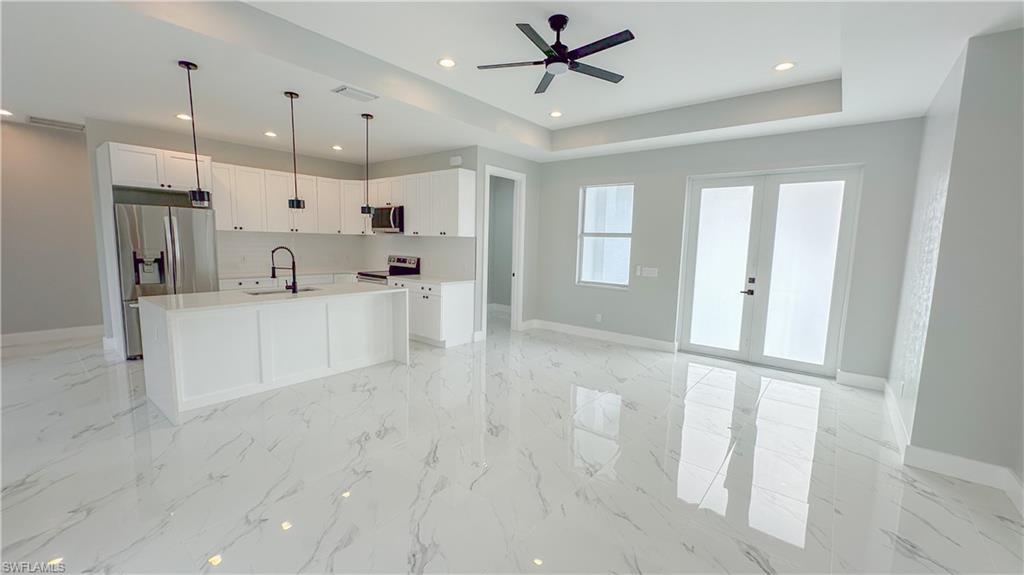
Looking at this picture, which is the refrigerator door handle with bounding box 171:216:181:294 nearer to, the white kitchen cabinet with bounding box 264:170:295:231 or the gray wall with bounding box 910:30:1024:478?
the white kitchen cabinet with bounding box 264:170:295:231

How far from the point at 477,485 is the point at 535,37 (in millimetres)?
2732

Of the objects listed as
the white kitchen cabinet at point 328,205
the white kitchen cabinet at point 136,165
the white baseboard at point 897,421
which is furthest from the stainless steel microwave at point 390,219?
the white baseboard at point 897,421

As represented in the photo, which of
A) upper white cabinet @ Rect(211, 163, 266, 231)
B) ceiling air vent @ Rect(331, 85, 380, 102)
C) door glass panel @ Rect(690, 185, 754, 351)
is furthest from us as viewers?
upper white cabinet @ Rect(211, 163, 266, 231)

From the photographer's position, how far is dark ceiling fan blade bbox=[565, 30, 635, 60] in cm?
249

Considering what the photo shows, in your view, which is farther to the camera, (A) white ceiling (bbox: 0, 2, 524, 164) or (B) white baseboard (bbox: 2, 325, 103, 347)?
(B) white baseboard (bbox: 2, 325, 103, 347)

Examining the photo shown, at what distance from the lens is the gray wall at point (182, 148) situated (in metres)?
4.48

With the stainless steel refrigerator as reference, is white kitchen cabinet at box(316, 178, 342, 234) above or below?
above

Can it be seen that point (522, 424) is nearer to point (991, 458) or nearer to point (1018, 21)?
point (991, 458)

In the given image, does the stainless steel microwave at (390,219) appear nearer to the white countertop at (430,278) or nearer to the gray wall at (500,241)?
the white countertop at (430,278)

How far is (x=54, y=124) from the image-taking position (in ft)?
15.9

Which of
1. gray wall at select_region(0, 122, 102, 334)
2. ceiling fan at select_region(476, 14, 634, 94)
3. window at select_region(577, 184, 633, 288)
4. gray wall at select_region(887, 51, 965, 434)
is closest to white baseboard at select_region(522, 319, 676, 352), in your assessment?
window at select_region(577, 184, 633, 288)

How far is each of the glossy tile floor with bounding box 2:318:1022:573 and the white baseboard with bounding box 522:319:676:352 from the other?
59.4 inches

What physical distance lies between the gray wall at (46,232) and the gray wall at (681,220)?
6.17 metres

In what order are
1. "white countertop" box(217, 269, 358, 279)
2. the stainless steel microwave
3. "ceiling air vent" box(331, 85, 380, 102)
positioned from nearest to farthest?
"ceiling air vent" box(331, 85, 380, 102) → "white countertop" box(217, 269, 358, 279) → the stainless steel microwave
